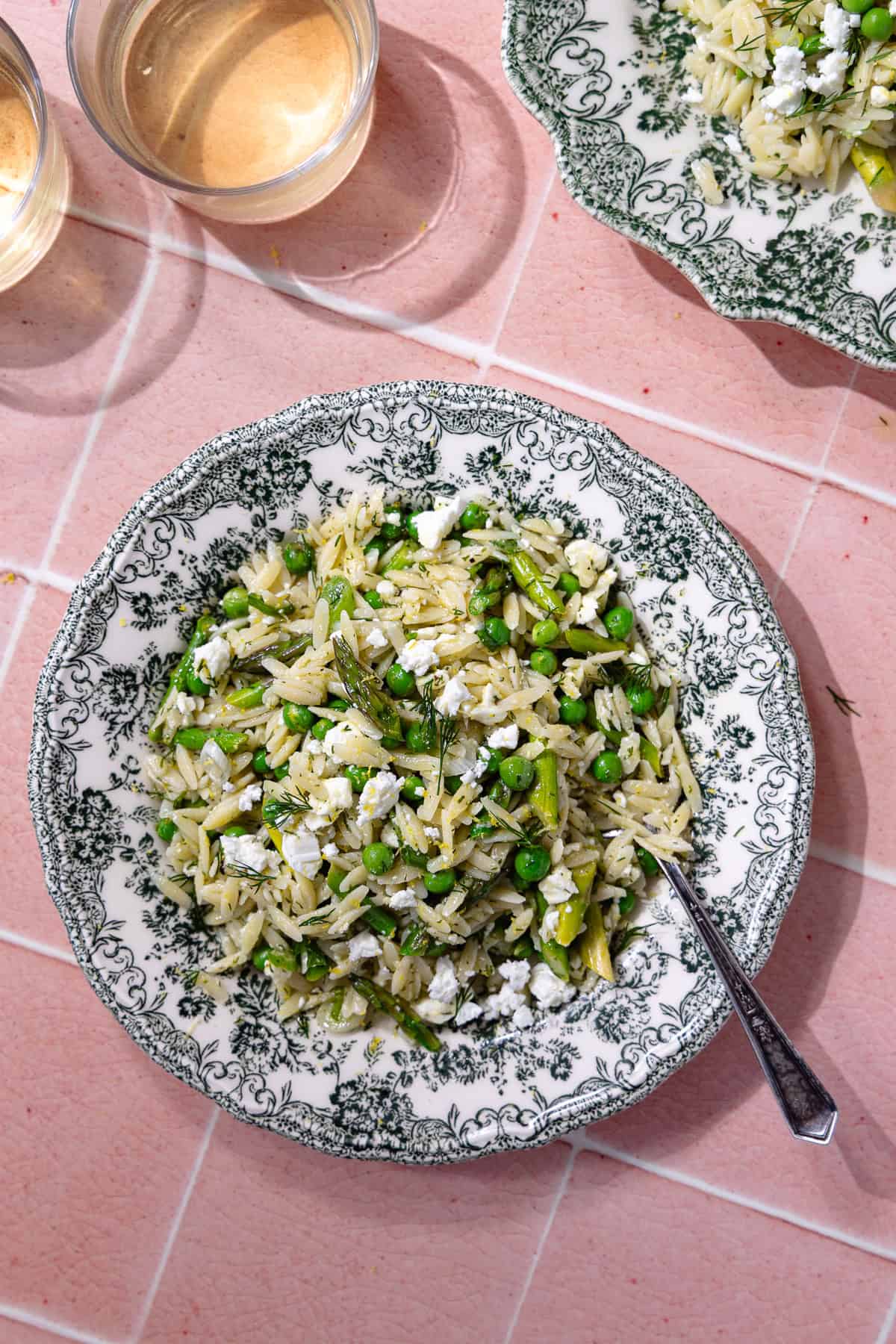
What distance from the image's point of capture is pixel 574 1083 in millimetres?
2225

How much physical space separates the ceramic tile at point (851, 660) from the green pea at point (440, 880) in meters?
1.04

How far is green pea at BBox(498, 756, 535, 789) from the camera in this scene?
6.79 ft

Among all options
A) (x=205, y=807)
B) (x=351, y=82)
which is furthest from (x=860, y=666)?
(x=351, y=82)

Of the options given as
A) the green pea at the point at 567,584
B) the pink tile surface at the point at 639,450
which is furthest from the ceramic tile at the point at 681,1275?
the green pea at the point at 567,584

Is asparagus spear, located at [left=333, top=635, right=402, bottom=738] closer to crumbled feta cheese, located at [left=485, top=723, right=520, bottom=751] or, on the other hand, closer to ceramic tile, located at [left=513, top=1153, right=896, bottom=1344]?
crumbled feta cheese, located at [left=485, top=723, right=520, bottom=751]

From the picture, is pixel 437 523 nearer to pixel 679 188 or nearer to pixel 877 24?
pixel 679 188

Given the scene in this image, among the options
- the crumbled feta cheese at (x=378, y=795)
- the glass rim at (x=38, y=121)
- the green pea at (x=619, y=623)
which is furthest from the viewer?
the glass rim at (x=38, y=121)

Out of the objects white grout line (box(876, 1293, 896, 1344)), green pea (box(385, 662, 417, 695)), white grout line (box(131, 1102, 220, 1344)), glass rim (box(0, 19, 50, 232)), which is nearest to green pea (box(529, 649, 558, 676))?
green pea (box(385, 662, 417, 695))

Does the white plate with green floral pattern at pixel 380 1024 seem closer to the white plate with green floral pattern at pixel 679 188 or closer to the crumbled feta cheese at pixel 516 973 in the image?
the crumbled feta cheese at pixel 516 973

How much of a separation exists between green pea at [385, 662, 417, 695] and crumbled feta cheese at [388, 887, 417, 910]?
40cm

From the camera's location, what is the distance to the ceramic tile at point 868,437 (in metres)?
2.60

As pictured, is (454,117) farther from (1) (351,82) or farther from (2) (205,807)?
(2) (205,807)

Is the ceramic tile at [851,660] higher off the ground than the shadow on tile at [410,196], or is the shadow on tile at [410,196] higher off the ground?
the shadow on tile at [410,196]

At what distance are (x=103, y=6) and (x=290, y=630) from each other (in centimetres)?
154
